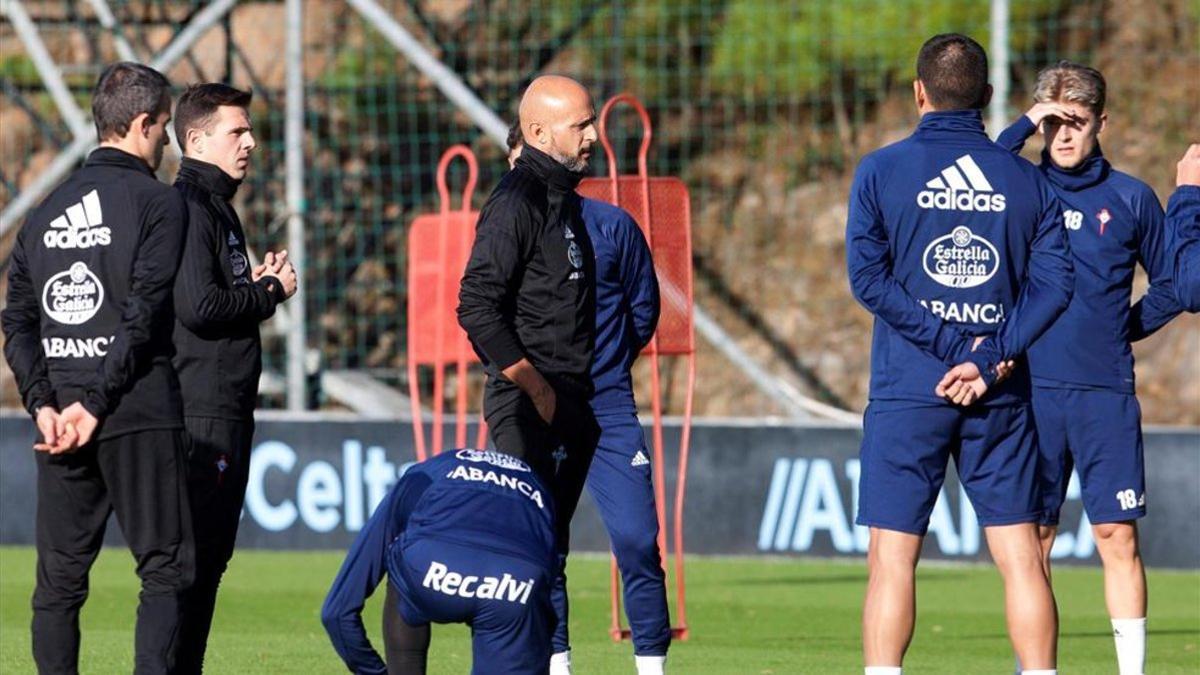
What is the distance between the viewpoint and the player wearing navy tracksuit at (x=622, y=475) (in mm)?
7016

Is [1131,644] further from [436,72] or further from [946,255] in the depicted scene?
[436,72]

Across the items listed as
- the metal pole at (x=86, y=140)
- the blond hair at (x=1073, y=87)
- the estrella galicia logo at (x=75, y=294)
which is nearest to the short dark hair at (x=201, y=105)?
the estrella galicia logo at (x=75, y=294)

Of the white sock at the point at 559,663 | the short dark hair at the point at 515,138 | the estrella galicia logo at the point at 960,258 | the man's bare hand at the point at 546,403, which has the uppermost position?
the short dark hair at the point at 515,138

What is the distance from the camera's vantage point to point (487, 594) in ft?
17.3

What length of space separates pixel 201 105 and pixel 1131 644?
3.57 metres

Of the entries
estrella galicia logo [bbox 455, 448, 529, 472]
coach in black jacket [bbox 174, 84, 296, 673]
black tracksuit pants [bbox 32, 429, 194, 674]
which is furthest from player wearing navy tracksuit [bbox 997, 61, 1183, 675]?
black tracksuit pants [bbox 32, 429, 194, 674]

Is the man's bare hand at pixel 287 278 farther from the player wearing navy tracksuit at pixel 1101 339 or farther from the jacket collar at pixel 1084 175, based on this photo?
the jacket collar at pixel 1084 175

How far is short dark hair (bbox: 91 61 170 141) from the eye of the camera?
20.6 ft

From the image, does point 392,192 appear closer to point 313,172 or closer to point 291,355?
point 313,172

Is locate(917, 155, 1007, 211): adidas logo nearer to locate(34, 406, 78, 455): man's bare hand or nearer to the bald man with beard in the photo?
the bald man with beard

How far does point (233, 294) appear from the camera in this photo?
6.59 metres

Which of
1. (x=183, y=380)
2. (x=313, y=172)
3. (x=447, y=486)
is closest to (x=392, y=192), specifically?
(x=313, y=172)

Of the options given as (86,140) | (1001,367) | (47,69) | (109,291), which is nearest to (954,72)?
(1001,367)

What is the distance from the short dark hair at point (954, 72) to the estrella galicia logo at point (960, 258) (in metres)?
0.39
